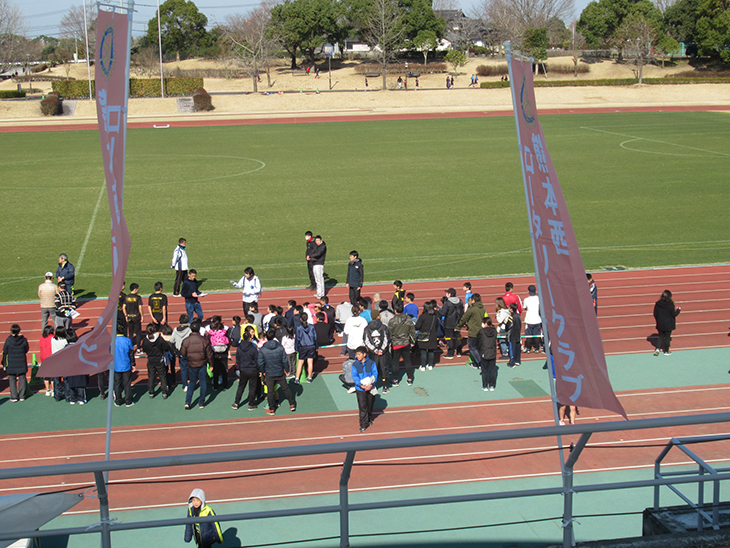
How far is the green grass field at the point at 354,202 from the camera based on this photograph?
814 inches

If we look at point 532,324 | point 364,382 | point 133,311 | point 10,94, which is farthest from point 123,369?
point 10,94

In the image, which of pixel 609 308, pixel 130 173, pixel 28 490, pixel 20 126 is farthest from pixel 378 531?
pixel 20 126

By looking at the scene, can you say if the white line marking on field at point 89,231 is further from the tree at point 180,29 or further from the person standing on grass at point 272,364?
the tree at point 180,29

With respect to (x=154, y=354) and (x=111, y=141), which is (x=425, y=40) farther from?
(x=111, y=141)

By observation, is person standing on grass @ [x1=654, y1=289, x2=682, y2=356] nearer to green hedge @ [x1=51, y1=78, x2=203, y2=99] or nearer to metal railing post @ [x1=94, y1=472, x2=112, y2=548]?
metal railing post @ [x1=94, y1=472, x2=112, y2=548]

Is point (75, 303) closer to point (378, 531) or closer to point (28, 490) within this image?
point (28, 490)

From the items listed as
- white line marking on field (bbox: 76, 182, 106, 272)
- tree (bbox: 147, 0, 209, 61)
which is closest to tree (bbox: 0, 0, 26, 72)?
tree (bbox: 147, 0, 209, 61)

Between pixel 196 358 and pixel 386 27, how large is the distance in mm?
80336

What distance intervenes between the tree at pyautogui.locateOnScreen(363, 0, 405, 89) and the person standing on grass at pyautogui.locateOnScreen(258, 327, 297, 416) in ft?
A: 248

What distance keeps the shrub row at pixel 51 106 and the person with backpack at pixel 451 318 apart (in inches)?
2108

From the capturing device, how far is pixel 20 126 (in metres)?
50.4

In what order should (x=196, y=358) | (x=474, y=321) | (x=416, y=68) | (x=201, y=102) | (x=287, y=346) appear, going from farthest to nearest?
1. (x=416, y=68)
2. (x=201, y=102)
3. (x=474, y=321)
4. (x=287, y=346)
5. (x=196, y=358)

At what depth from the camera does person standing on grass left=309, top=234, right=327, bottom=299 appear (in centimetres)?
1662

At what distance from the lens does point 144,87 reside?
2537 inches
